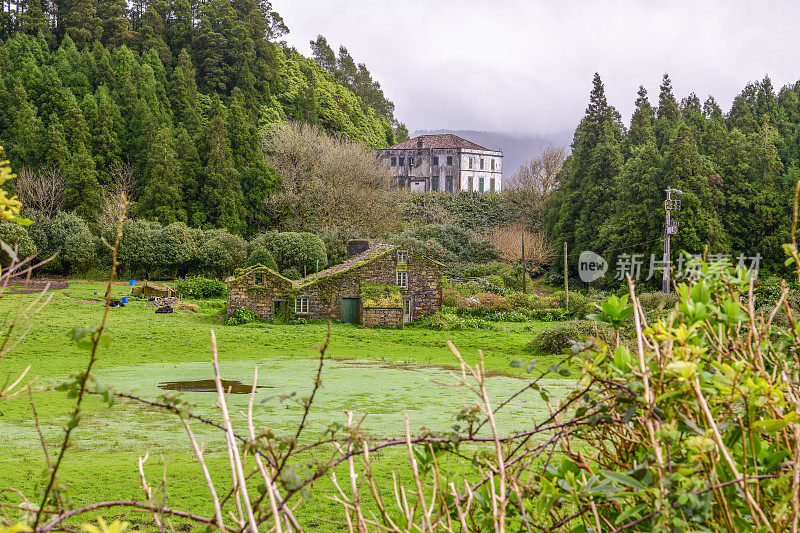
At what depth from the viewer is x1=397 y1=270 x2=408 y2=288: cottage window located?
92.5 ft

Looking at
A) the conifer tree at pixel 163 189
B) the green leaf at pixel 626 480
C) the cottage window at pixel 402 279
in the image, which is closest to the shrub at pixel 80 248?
the conifer tree at pixel 163 189

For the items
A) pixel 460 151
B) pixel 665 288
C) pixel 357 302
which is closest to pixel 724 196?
pixel 665 288

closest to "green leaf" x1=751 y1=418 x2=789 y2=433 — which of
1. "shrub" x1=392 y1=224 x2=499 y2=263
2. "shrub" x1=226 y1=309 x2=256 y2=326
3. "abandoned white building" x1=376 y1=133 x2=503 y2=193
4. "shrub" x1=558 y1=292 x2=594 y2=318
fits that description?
"shrub" x1=226 y1=309 x2=256 y2=326

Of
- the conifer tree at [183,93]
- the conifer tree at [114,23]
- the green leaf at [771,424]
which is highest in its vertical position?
the conifer tree at [114,23]

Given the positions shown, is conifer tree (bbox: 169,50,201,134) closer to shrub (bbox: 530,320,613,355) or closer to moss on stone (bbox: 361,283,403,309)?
moss on stone (bbox: 361,283,403,309)

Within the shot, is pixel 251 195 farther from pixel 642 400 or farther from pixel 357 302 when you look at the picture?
pixel 642 400

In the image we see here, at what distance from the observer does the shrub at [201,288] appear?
1286 inches

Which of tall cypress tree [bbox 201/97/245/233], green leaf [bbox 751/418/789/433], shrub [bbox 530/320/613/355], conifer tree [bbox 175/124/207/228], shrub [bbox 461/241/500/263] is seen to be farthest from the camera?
shrub [bbox 461/241/500/263]

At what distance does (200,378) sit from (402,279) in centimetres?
1377

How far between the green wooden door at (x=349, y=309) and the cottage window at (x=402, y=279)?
6.05 feet

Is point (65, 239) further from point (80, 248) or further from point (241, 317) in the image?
point (241, 317)

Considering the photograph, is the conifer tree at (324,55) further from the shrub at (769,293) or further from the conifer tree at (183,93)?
the shrub at (769,293)

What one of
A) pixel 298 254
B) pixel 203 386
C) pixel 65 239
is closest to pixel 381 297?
pixel 298 254

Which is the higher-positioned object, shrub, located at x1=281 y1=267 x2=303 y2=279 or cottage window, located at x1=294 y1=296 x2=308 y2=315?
shrub, located at x1=281 y1=267 x2=303 y2=279
